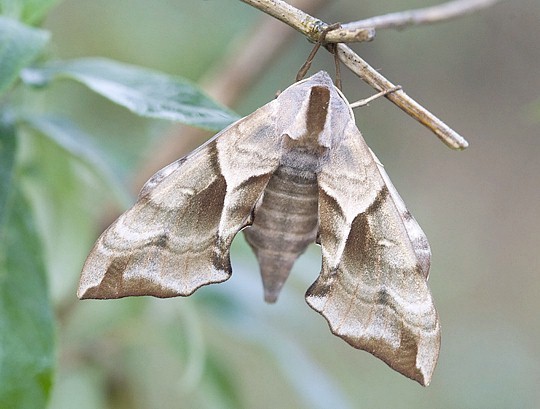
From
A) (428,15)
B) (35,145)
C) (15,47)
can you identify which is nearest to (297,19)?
(15,47)

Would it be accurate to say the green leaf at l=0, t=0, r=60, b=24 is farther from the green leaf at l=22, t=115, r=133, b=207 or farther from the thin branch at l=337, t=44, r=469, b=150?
the thin branch at l=337, t=44, r=469, b=150

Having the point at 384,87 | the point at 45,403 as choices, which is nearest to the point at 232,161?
the point at 384,87

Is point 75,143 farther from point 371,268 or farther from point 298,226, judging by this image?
point 371,268

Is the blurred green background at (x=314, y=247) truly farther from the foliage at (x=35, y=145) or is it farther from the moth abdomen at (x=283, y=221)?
the moth abdomen at (x=283, y=221)

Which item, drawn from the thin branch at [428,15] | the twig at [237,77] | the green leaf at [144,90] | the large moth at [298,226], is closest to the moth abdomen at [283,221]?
the large moth at [298,226]

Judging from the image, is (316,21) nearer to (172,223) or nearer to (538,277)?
(172,223)
